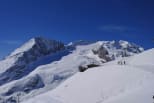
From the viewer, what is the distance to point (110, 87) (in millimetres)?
34969

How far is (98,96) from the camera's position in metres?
33.9

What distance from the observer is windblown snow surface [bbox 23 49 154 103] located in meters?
28.7

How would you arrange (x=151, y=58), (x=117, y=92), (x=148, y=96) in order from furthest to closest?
(x=151, y=58), (x=117, y=92), (x=148, y=96)

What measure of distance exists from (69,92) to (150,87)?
498 inches

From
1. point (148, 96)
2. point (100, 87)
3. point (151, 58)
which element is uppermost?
point (151, 58)

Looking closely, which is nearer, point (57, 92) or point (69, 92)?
point (69, 92)

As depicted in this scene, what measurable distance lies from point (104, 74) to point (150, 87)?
1286 cm

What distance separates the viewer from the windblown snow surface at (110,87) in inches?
1132

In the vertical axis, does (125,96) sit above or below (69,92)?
below

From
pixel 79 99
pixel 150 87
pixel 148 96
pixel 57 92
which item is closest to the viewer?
pixel 148 96

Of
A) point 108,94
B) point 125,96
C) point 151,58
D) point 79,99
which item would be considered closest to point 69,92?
point 79,99

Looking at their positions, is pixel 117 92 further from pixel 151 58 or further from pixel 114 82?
pixel 151 58

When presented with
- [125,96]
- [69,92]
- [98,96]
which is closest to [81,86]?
[69,92]

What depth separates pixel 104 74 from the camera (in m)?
41.8
